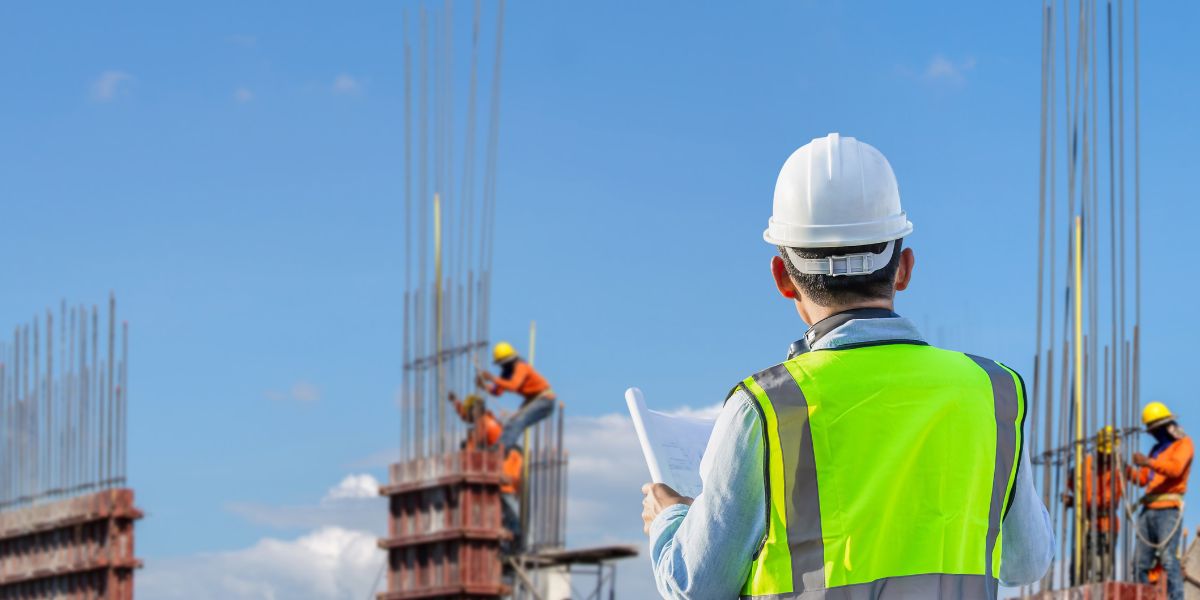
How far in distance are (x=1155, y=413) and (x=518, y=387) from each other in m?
6.93

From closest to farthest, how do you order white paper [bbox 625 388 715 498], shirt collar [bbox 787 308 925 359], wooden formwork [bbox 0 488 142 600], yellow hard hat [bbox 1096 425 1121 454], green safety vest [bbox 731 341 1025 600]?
green safety vest [bbox 731 341 1025 600] → shirt collar [bbox 787 308 925 359] → white paper [bbox 625 388 715 498] → yellow hard hat [bbox 1096 425 1121 454] → wooden formwork [bbox 0 488 142 600]

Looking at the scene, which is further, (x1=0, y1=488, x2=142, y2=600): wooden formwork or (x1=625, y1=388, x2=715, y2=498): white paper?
(x1=0, y1=488, x2=142, y2=600): wooden formwork

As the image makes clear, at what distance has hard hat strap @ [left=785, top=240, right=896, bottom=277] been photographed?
8.14 feet

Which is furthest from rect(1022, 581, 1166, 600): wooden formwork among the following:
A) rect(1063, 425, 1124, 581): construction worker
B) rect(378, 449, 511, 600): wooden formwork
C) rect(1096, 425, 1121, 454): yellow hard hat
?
rect(378, 449, 511, 600): wooden formwork

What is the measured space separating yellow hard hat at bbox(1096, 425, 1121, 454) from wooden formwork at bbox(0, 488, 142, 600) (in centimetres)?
1214

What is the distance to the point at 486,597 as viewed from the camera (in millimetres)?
17250

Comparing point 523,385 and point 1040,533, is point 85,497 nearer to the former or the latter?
point 523,385

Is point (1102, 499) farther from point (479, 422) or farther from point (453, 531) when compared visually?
point (479, 422)

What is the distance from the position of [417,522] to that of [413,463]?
2.25 feet

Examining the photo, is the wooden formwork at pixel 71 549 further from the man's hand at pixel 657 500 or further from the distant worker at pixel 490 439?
the man's hand at pixel 657 500

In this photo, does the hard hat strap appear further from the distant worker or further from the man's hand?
the distant worker

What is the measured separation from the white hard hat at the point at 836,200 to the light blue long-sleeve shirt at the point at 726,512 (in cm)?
12

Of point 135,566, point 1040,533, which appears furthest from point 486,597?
point 1040,533

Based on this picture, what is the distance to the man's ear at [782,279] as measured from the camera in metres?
2.55
